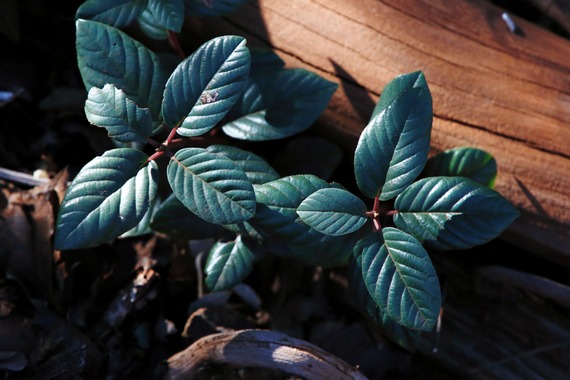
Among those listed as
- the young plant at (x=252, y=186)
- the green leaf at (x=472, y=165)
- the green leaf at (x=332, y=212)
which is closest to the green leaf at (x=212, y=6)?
the young plant at (x=252, y=186)

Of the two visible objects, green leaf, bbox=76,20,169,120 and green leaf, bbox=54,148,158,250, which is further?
green leaf, bbox=76,20,169,120

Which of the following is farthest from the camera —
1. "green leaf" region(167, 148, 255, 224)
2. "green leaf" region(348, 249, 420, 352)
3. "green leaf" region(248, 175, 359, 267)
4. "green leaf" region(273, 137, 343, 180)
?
"green leaf" region(273, 137, 343, 180)

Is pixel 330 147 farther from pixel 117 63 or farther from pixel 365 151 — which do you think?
pixel 117 63

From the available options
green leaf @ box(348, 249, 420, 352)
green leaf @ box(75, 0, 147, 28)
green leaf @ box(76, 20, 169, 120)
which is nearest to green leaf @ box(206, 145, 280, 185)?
green leaf @ box(76, 20, 169, 120)

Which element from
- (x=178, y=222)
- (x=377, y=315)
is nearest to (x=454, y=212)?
(x=377, y=315)

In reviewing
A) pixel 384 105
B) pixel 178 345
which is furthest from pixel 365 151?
pixel 178 345

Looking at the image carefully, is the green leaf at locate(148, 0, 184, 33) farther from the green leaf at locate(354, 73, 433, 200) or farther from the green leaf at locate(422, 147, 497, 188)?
the green leaf at locate(422, 147, 497, 188)

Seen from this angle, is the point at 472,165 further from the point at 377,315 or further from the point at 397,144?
the point at 377,315
